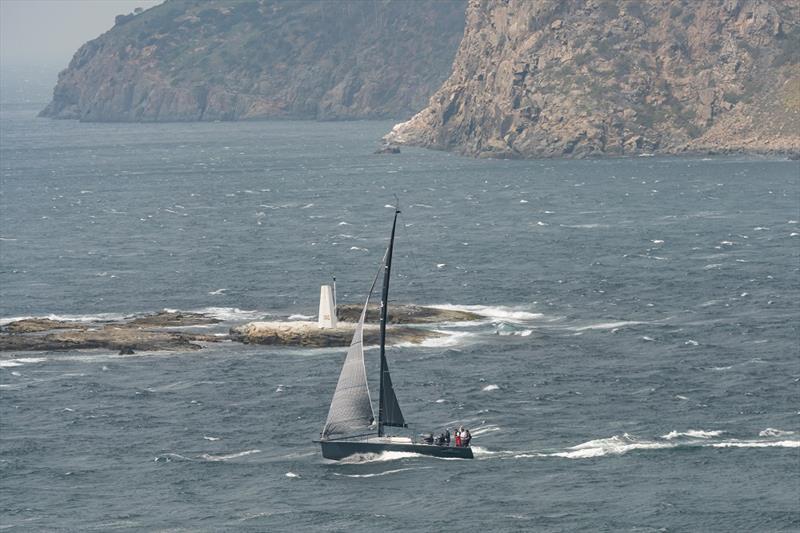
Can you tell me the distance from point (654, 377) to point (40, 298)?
66.1 metres

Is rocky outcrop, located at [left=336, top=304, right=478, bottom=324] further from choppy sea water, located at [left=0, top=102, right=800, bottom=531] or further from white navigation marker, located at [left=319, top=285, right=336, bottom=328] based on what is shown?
white navigation marker, located at [left=319, top=285, right=336, bottom=328]

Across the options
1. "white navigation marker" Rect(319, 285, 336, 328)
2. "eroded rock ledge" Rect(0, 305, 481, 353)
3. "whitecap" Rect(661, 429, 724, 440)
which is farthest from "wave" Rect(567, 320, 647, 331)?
"whitecap" Rect(661, 429, 724, 440)

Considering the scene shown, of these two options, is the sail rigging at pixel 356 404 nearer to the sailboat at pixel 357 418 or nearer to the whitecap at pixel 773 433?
the sailboat at pixel 357 418

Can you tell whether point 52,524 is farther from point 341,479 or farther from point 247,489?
point 341,479

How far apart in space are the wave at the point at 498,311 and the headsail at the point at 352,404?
41.3 metres

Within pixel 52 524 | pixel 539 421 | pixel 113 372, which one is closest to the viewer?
pixel 52 524

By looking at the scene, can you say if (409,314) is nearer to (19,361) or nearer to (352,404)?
(19,361)

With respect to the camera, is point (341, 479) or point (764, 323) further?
point (764, 323)

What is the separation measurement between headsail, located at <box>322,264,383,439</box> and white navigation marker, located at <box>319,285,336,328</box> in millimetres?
30589

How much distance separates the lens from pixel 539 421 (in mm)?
101062

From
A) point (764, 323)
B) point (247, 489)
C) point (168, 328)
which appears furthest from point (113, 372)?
point (764, 323)

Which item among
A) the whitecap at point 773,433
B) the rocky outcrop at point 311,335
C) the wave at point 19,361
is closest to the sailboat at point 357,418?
the whitecap at point 773,433

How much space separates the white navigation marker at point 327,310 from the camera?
125312 millimetres

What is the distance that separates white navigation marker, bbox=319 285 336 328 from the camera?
125 m
